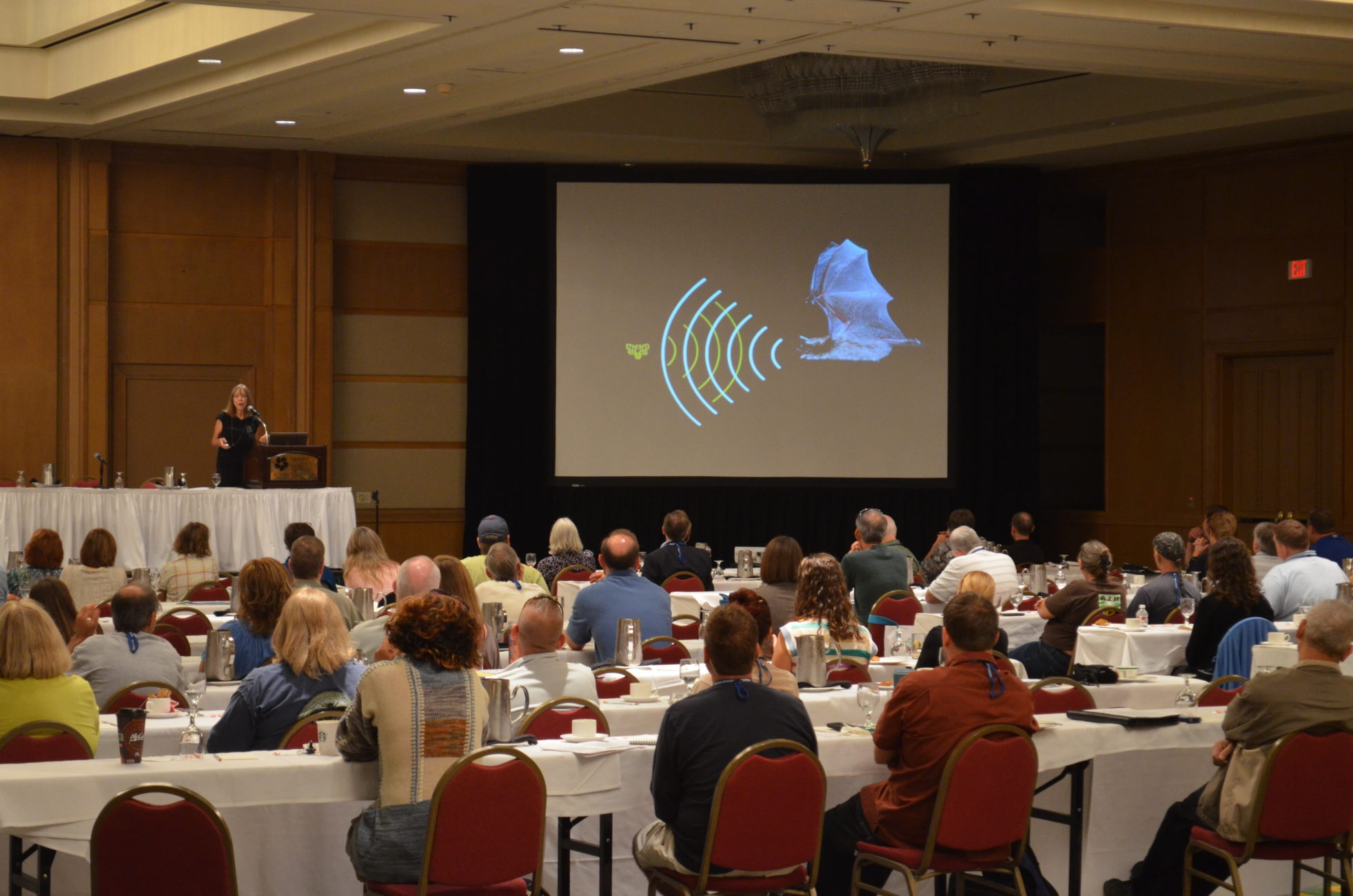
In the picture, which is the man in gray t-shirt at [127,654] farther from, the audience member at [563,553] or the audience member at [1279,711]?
the audience member at [563,553]

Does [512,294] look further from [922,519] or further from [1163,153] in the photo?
[1163,153]

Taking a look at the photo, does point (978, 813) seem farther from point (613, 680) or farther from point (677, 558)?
point (677, 558)

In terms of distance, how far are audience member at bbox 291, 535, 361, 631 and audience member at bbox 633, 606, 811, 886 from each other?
312 centimetres

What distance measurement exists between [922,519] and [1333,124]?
519cm

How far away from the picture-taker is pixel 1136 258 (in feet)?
50.3

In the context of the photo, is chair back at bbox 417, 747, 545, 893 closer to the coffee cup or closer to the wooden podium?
the coffee cup

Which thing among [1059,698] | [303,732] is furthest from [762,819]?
[1059,698]

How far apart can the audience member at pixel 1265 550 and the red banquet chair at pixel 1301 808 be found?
4807 millimetres

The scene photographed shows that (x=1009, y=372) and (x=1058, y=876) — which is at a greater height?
(x=1009, y=372)

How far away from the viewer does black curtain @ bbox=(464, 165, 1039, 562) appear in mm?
14898

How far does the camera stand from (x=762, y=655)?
215 inches

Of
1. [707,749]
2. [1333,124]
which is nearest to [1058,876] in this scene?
[707,749]

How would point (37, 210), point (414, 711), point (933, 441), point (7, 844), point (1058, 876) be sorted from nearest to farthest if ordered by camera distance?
point (414, 711) → point (7, 844) → point (1058, 876) → point (37, 210) → point (933, 441)

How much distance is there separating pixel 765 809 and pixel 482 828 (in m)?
0.77
